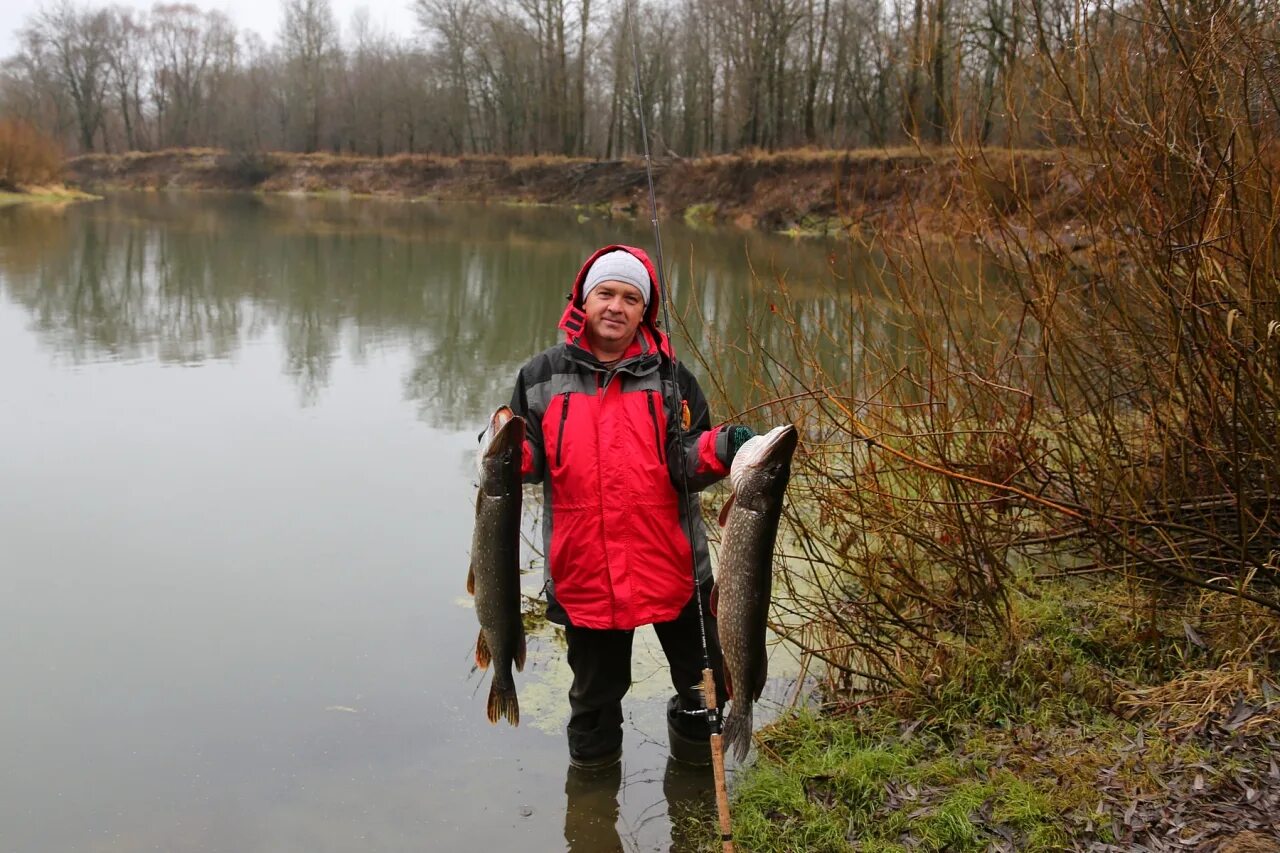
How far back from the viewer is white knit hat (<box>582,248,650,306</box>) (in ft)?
11.1

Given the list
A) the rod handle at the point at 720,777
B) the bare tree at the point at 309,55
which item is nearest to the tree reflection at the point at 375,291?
the rod handle at the point at 720,777

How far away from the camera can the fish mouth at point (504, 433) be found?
3.01 m

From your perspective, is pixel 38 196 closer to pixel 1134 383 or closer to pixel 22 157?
pixel 22 157

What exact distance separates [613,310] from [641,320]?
0.56 feet

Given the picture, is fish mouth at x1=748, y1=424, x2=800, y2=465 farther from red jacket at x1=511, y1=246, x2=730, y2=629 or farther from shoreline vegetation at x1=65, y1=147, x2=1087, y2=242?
shoreline vegetation at x1=65, y1=147, x2=1087, y2=242

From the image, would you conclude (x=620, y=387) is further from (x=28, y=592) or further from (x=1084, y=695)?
(x=28, y=592)

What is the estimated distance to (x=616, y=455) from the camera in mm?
3301

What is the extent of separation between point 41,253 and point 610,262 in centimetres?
2134

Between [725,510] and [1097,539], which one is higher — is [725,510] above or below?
above

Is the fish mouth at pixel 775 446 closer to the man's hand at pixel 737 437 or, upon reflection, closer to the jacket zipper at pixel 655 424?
the man's hand at pixel 737 437

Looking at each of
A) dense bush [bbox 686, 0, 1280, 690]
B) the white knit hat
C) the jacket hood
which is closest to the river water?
dense bush [bbox 686, 0, 1280, 690]

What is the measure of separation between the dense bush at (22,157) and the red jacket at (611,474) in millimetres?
42047

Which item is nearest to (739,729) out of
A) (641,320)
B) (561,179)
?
(641,320)

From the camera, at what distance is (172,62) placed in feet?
237
